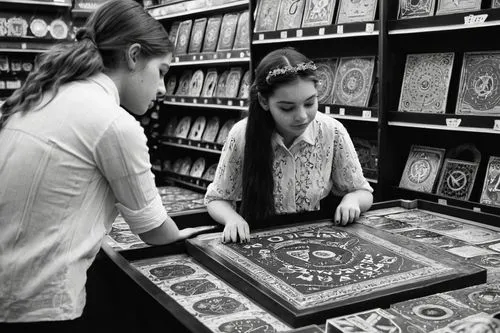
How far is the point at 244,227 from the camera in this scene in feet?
5.73

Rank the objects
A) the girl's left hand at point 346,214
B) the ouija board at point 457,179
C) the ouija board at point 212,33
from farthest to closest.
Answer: the ouija board at point 212,33 → the ouija board at point 457,179 → the girl's left hand at point 346,214

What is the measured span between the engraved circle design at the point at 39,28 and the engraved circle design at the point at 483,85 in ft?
14.8

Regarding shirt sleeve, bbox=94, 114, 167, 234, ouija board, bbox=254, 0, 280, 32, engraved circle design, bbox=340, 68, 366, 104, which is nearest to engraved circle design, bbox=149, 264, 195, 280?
shirt sleeve, bbox=94, 114, 167, 234

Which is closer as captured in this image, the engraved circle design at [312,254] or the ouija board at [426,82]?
the engraved circle design at [312,254]

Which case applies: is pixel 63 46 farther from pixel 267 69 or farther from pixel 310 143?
pixel 310 143

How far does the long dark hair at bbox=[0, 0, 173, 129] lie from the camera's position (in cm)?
133

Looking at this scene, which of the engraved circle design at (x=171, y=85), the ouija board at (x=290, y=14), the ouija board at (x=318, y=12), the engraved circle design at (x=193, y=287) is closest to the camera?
the engraved circle design at (x=193, y=287)

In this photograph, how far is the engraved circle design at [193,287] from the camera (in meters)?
1.38

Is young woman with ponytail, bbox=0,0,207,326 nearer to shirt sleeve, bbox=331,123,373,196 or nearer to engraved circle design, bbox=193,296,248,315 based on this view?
engraved circle design, bbox=193,296,248,315

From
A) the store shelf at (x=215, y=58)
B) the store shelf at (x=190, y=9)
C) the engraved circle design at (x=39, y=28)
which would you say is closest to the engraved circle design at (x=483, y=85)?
the store shelf at (x=215, y=58)

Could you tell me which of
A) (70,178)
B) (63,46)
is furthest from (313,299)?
(63,46)

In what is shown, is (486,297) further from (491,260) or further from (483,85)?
(483,85)

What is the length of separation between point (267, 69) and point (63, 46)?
2.80ft

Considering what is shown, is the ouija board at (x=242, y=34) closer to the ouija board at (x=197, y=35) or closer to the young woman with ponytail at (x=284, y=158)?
the ouija board at (x=197, y=35)
